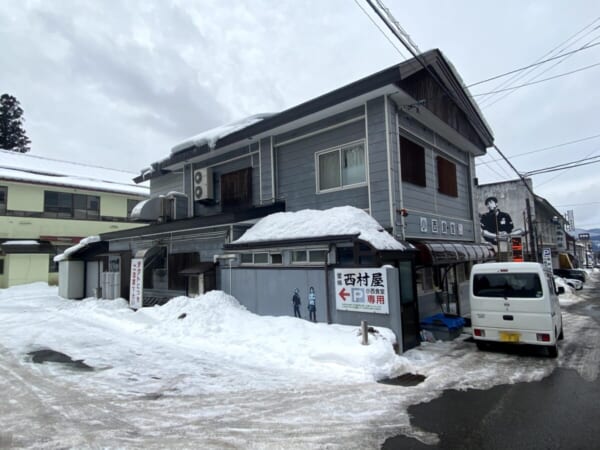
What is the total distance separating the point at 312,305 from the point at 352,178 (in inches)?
158

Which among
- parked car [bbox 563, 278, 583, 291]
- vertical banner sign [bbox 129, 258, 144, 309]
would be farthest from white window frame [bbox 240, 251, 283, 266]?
parked car [bbox 563, 278, 583, 291]

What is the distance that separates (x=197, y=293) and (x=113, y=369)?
521 cm

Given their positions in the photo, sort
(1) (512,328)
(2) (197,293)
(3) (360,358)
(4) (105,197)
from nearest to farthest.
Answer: (3) (360,358) → (1) (512,328) → (2) (197,293) → (4) (105,197)

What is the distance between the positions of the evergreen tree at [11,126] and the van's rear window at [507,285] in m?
50.3

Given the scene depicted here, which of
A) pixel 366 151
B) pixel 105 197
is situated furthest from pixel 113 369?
pixel 105 197

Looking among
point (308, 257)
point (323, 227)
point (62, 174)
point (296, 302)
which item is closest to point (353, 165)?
point (323, 227)

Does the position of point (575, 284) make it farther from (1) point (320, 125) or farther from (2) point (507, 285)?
(1) point (320, 125)

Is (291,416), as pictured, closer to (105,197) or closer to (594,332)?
(594,332)

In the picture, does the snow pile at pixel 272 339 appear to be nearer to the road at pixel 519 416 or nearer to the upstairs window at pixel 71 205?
the road at pixel 519 416

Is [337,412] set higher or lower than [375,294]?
lower

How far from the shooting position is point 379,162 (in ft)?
32.2

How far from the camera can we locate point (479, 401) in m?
5.30

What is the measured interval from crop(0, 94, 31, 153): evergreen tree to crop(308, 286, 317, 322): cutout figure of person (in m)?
47.1

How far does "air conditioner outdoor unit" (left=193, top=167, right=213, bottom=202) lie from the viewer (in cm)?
1463
